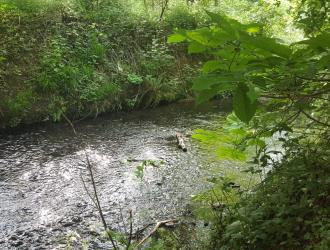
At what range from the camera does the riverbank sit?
8555 millimetres

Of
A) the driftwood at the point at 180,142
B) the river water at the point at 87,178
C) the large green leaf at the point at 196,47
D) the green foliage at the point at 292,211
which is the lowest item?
the river water at the point at 87,178

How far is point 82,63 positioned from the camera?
31.8 ft

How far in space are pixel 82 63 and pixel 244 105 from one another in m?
8.91

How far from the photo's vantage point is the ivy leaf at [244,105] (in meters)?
1.27

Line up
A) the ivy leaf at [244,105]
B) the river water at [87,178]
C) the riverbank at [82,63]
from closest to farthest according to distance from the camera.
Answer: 1. the ivy leaf at [244,105]
2. the river water at [87,178]
3. the riverbank at [82,63]

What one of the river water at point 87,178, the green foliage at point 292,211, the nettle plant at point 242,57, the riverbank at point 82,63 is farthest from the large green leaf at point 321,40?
the riverbank at point 82,63

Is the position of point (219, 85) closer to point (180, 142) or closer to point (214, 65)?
point (214, 65)

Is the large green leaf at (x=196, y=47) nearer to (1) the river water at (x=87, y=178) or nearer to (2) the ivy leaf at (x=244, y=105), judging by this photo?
(2) the ivy leaf at (x=244, y=105)

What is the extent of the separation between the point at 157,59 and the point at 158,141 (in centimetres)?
407

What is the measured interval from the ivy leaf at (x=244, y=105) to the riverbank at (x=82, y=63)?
22.9ft

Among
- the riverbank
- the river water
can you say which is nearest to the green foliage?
the river water

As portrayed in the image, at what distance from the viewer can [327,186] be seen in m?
2.54

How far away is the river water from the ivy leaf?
Result: 3.32 m

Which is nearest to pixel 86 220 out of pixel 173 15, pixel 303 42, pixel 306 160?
pixel 306 160
